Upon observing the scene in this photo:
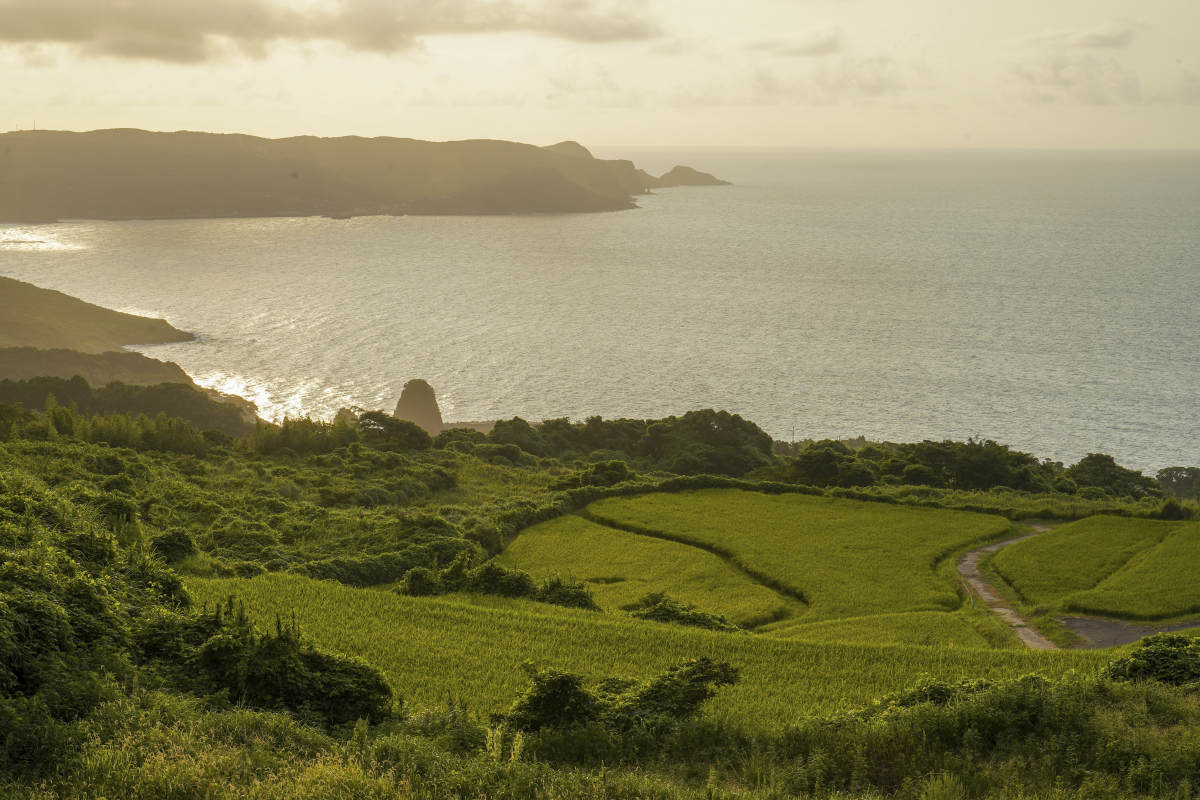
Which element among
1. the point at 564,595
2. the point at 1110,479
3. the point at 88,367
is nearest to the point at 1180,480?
the point at 1110,479

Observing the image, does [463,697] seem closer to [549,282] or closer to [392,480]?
[392,480]

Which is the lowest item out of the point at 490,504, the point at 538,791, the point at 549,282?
the point at 490,504

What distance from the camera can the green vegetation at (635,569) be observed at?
94.6 ft

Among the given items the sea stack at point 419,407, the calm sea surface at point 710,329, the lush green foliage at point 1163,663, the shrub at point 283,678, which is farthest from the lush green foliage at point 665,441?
the shrub at point 283,678

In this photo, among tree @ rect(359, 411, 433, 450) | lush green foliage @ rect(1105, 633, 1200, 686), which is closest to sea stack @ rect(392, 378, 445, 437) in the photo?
tree @ rect(359, 411, 433, 450)

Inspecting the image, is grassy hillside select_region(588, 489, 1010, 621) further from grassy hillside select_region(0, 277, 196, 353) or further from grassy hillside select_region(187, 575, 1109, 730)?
grassy hillside select_region(0, 277, 196, 353)

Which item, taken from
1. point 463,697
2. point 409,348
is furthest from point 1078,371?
point 463,697

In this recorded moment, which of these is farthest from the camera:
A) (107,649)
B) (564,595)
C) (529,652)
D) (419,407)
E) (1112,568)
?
(419,407)

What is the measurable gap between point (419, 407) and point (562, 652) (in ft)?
195

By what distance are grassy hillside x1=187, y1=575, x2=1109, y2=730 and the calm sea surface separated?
58.6 m

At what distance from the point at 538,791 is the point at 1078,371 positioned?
101 m

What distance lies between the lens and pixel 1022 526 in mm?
37844

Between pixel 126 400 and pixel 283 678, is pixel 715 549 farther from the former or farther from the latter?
pixel 126 400

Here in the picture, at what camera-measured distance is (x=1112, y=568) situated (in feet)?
105
